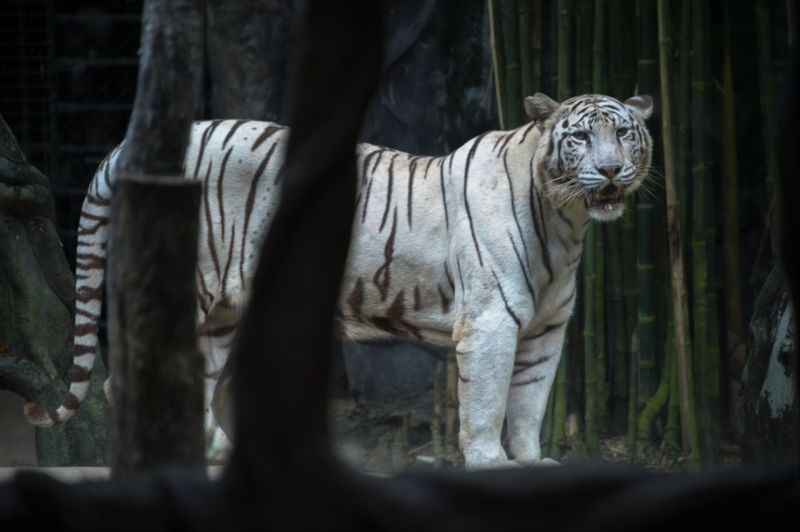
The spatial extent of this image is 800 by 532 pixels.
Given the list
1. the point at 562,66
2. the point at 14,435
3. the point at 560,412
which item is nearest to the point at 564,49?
the point at 562,66

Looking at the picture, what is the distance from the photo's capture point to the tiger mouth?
4832mm

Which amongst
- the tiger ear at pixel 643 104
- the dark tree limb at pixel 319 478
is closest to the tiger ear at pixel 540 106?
the tiger ear at pixel 643 104

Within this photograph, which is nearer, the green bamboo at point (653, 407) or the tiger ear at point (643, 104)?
the tiger ear at point (643, 104)

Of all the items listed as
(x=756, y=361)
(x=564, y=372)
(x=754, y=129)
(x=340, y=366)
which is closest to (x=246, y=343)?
(x=756, y=361)

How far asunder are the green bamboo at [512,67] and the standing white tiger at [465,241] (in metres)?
1.00

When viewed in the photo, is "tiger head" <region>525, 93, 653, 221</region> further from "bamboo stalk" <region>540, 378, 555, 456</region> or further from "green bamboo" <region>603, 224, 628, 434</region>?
"bamboo stalk" <region>540, 378, 555, 456</region>

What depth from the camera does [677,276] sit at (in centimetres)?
598

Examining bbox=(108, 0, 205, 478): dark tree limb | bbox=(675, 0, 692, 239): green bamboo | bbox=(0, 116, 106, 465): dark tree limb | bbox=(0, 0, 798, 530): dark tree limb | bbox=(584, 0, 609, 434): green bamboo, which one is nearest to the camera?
bbox=(0, 0, 798, 530): dark tree limb

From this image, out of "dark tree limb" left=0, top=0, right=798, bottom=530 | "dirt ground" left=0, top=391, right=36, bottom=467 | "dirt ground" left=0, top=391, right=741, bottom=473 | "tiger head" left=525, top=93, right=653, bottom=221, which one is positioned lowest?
"dirt ground" left=0, top=391, right=741, bottom=473

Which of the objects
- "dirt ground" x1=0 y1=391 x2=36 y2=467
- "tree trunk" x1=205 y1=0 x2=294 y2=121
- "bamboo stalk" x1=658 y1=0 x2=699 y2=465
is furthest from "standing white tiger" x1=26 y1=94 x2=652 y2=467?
"tree trunk" x1=205 y1=0 x2=294 y2=121

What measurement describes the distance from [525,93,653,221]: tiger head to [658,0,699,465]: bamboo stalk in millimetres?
841

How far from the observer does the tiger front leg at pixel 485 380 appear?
4895mm

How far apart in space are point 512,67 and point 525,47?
12 centimetres

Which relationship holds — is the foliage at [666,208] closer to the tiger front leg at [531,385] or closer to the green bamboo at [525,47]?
the green bamboo at [525,47]
